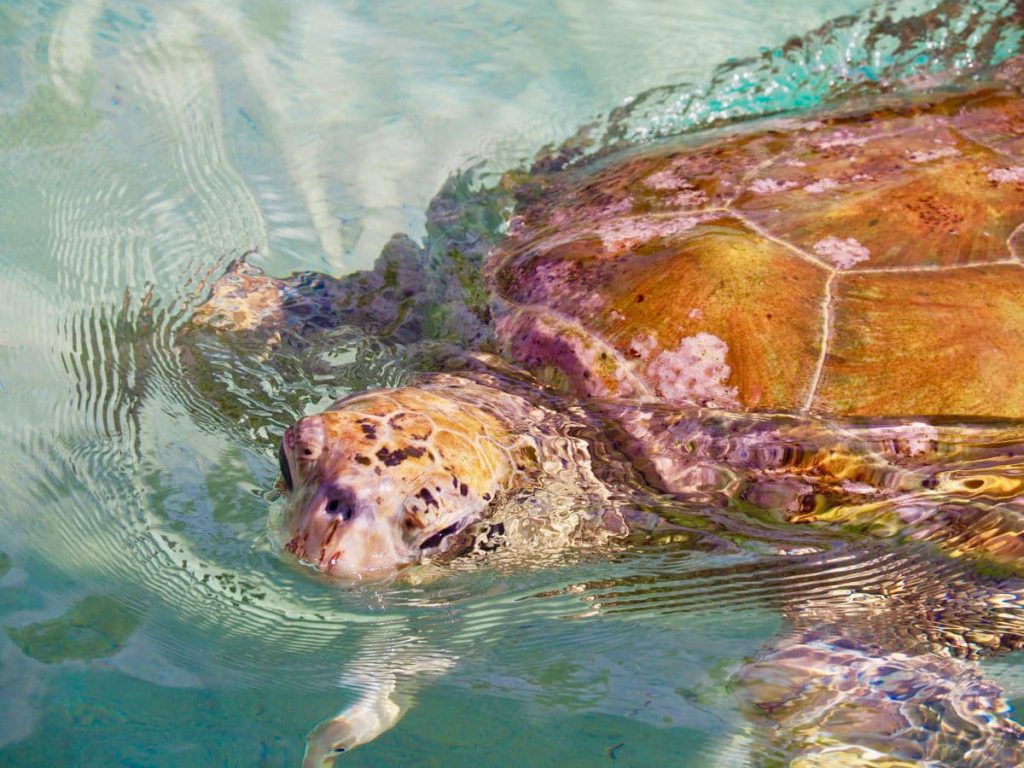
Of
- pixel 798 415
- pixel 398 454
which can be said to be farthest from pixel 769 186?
pixel 398 454

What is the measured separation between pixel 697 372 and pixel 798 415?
33 cm

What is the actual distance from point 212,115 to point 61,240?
1.20 metres

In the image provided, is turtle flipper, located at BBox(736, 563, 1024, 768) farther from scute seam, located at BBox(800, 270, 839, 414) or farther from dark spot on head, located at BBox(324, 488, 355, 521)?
dark spot on head, located at BBox(324, 488, 355, 521)

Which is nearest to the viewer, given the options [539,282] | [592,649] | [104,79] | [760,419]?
[592,649]

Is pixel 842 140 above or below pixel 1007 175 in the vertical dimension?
above

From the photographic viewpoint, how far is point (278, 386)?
11.8 ft

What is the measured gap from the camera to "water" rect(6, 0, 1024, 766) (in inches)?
98.0

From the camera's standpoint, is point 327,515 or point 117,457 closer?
point 327,515

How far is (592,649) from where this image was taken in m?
2.70

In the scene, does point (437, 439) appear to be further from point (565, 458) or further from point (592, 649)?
point (592, 649)

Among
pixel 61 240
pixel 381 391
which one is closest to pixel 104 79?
pixel 61 240

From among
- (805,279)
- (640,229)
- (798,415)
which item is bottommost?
(798,415)

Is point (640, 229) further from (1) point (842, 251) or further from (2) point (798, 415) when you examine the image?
(2) point (798, 415)

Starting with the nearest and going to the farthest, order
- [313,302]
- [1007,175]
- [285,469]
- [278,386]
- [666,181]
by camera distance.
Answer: [285,469]
[1007,175]
[278,386]
[666,181]
[313,302]
